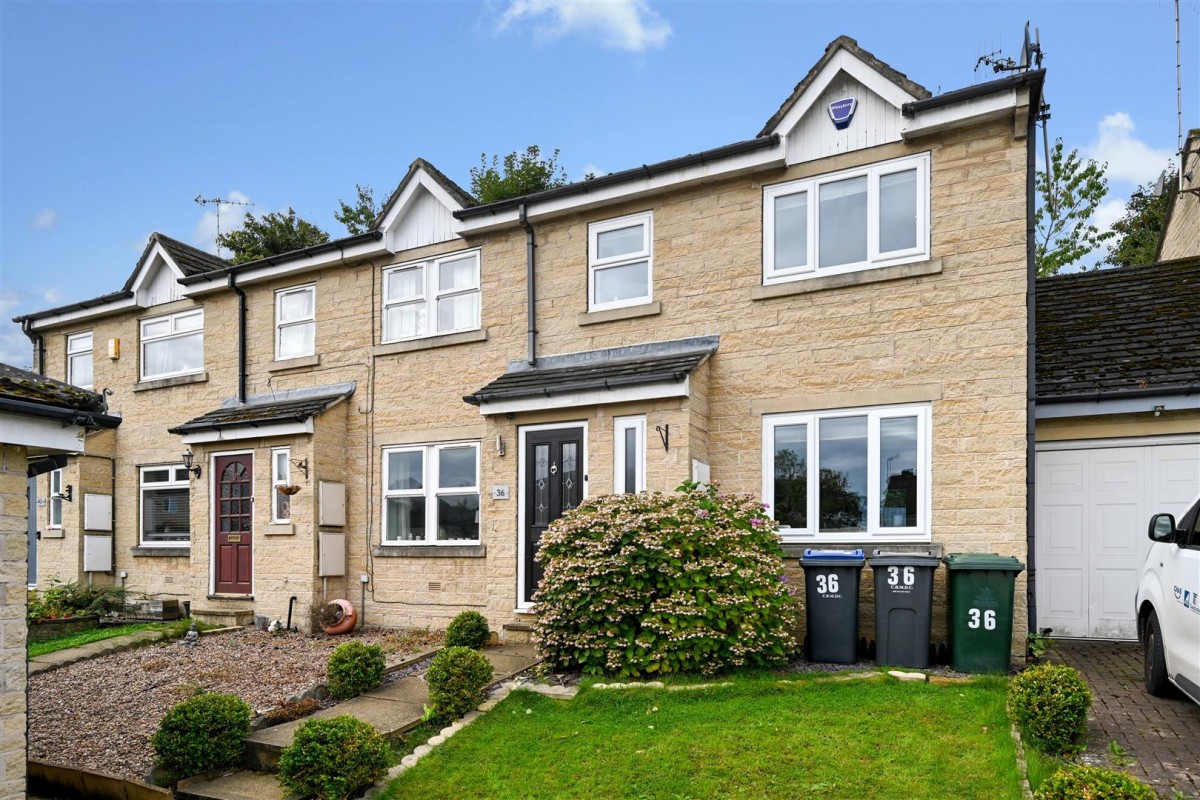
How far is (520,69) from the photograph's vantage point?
14.0 m

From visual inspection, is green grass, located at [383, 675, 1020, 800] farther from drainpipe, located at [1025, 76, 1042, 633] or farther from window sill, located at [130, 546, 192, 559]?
window sill, located at [130, 546, 192, 559]

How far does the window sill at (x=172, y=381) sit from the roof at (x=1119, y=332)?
46.0ft

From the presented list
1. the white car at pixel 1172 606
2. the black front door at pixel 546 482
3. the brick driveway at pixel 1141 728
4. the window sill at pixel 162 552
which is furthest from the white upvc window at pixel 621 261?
the window sill at pixel 162 552

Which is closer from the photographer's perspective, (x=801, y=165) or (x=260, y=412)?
(x=801, y=165)

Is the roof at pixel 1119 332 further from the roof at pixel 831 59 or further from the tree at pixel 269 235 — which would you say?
the tree at pixel 269 235

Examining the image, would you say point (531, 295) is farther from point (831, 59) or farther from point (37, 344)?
point (37, 344)

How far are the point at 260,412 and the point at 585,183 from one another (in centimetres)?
679

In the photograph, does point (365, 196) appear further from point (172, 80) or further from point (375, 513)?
point (375, 513)

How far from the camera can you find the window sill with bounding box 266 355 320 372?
13672 millimetres

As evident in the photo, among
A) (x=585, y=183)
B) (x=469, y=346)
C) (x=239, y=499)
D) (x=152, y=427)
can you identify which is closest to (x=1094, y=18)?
(x=585, y=183)

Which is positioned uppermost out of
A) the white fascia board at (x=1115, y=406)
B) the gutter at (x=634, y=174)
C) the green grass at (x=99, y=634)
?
the gutter at (x=634, y=174)

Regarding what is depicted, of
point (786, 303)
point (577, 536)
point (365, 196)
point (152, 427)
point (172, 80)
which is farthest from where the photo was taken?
→ point (365, 196)

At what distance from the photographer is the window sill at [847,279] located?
9219 millimetres

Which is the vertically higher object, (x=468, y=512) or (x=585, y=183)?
(x=585, y=183)
